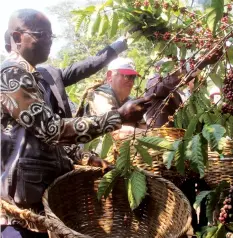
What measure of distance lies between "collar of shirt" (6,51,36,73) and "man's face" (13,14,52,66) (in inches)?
1.2

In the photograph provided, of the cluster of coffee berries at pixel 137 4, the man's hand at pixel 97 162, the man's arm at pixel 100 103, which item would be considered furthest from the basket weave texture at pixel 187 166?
the cluster of coffee berries at pixel 137 4

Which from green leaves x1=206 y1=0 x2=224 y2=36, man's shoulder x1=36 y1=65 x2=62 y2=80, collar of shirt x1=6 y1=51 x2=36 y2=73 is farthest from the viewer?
man's shoulder x1=36 y1=65 x2=62 y2=80

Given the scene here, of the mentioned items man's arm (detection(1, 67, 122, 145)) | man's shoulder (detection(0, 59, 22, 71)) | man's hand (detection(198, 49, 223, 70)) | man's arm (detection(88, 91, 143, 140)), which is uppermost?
man's hand (detection(198, 49, 223, 70))

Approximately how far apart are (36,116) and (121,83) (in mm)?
1335

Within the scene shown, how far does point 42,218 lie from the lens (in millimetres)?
1310

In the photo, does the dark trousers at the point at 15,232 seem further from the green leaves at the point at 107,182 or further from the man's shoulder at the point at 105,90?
the man's shoulder at the point at 105,90

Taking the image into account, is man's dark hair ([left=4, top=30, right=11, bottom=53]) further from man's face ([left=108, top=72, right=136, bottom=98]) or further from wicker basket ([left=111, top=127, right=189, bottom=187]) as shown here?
man's face ([left=108, top=72, right=136, bottom=98])

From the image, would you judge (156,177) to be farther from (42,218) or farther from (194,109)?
(42,218)

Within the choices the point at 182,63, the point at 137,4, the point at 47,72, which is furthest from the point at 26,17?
the point at 182,63

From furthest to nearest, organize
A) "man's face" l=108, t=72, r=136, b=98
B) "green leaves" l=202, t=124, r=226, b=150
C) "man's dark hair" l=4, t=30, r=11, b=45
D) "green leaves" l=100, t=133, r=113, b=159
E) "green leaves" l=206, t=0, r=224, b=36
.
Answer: "man's face" l=108, t=72, r=136, b=98 < "green leaves" l=100, t=133, r=113, b=159 < "man's dark hair" l=4, t=30, r=11, b=45 < "green leaves" l=202, t=124, r=226, b=150 < "green leaves" l=206, t=0, r=224, b=36

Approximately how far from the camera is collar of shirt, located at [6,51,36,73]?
1.49 meters

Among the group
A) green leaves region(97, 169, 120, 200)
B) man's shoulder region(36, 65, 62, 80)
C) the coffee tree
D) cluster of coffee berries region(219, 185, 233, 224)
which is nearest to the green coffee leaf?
the coffee tree

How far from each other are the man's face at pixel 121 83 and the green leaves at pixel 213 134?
1.37 meters

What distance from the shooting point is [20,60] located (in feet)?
4.94
